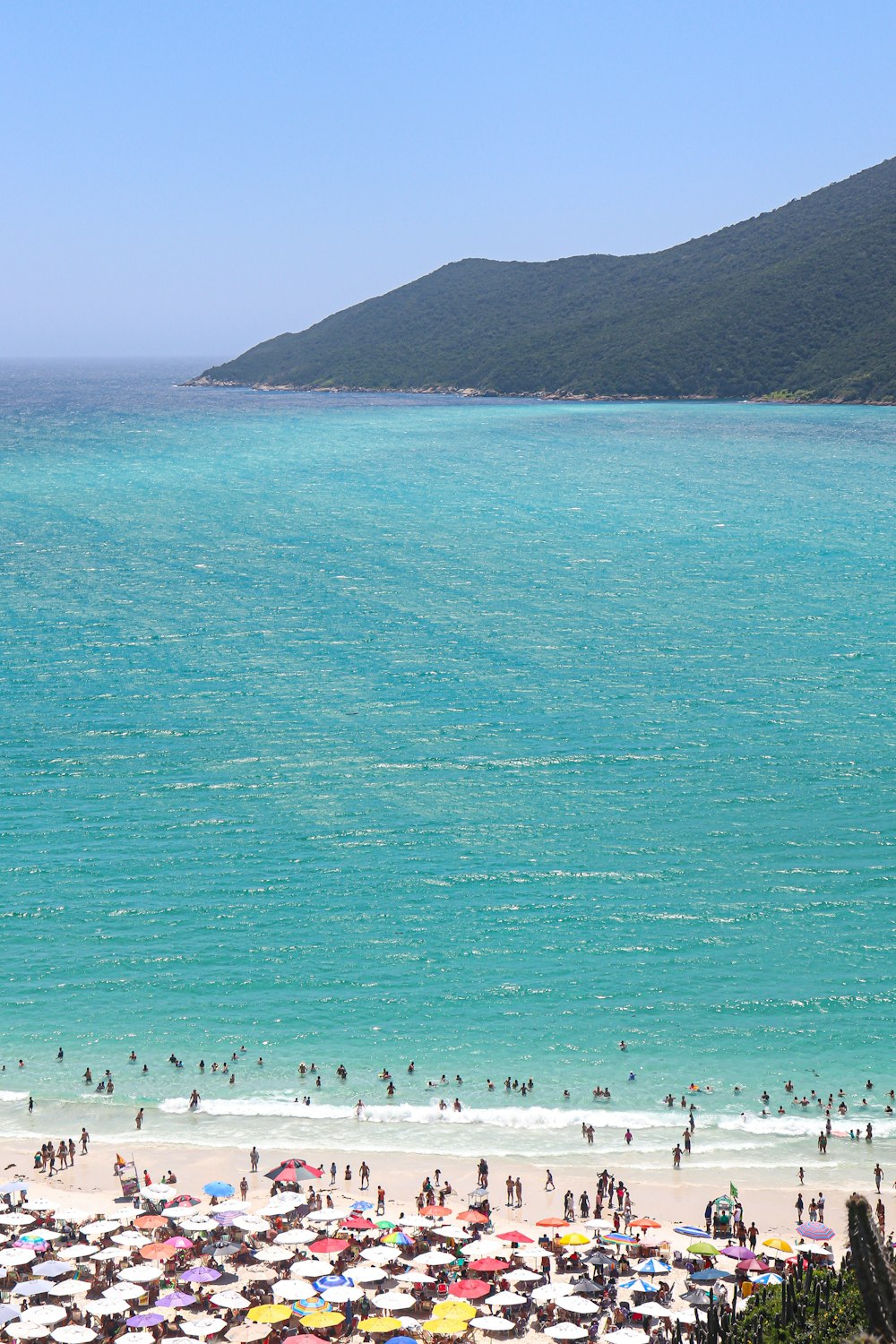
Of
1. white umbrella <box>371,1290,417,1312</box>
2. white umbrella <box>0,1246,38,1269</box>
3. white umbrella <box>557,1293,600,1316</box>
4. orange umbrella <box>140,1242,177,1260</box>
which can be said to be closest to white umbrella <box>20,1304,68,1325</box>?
white umbrella <box>0,1246,38,1269</box>

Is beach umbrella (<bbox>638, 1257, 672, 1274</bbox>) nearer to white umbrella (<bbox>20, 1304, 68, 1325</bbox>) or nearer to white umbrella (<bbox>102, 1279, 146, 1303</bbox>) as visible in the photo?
white umbrella (<bbox>102, 1279, 146, 1303</bbox>)

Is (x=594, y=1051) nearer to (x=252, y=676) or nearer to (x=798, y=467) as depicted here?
(x=252, y=676)


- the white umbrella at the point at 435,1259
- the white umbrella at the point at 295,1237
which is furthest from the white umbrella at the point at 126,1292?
the white umbrella at the point at 435,1259

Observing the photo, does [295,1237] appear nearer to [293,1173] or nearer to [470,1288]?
[293,1173]

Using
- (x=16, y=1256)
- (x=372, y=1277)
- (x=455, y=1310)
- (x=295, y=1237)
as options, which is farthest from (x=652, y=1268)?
(x=16, y=1256)

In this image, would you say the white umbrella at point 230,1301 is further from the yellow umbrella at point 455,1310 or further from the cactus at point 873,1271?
the cactus at point 873,1271
